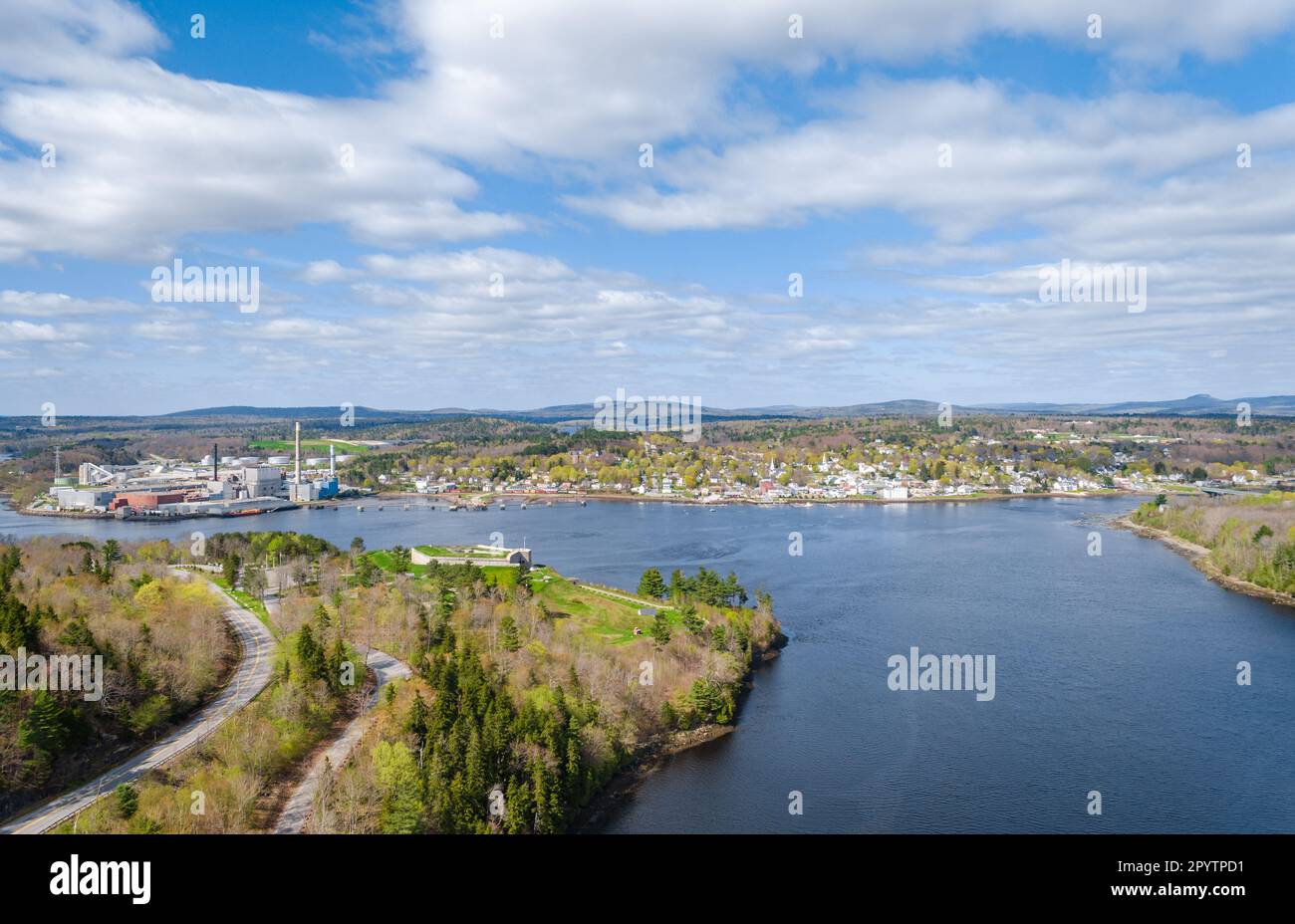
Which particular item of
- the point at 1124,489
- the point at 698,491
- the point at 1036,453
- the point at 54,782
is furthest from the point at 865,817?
the point at 1036,453

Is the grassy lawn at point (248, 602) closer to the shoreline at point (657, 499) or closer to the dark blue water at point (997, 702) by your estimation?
the dark blue water at point (997, 702)

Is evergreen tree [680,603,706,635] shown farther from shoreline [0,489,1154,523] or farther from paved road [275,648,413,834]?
shoreline [0,489,1154,523]

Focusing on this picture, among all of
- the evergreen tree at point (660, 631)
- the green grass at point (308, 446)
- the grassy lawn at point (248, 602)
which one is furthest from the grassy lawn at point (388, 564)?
the green grass at point (308, 446)

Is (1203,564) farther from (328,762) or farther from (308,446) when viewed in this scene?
(308,446)

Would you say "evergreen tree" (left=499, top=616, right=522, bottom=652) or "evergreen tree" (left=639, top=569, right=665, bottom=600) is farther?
"evergreen tree" (left=639, top=569, right=665, bottom=600)

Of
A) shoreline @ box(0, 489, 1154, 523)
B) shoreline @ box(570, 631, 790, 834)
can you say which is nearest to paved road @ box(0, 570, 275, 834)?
shoreline @ box(570, 631, 790, 834)

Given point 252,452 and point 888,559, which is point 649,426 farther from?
point 888,559
